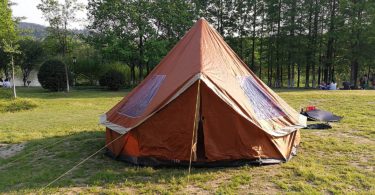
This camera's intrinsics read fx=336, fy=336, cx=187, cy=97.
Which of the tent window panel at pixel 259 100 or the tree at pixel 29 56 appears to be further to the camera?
the tree at pixel 29 56

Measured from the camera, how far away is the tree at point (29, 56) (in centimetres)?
3428

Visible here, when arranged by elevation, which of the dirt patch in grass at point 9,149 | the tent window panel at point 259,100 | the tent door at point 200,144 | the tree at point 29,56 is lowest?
the dirt patch in grass at point 9,149

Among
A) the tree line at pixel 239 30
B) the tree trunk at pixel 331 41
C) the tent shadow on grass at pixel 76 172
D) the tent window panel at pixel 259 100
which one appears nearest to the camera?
the tent shadow on grass at pixel 76 172

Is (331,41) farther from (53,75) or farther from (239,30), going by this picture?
(53,75)

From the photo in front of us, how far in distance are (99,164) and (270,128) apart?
354cm

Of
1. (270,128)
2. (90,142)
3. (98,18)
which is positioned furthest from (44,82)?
(270,128)

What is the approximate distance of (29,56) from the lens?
34.9m

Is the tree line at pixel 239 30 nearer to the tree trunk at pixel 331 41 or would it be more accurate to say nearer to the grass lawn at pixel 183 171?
the tree trunk at pixel 331 41

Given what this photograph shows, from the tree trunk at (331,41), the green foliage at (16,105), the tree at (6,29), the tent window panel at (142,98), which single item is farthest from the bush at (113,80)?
the tent window panel at (142,98)

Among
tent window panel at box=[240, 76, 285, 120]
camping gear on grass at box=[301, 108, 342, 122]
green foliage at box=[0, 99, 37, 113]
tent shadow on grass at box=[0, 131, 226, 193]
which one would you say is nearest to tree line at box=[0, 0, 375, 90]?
green foliage at box=[0, 99, 37, 113]

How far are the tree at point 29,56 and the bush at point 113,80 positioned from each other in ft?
36.6

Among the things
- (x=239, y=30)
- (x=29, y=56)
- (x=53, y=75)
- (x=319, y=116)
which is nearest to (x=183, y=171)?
(x=319, y=116)

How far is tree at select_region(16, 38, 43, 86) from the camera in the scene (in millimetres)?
34281

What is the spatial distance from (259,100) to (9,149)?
634 cm
